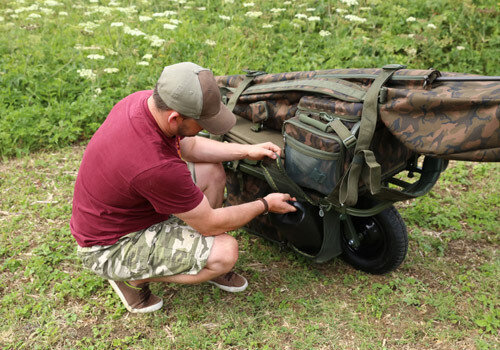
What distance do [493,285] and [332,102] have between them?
5.71ft

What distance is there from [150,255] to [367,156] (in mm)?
1401

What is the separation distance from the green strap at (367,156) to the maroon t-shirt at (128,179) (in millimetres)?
861

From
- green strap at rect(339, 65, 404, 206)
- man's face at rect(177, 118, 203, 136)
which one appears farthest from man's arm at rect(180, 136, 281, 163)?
green strap at rect(339, 65, 404, 206)

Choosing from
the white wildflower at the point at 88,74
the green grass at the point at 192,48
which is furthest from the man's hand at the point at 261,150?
the white wildflower at the point at 88,74

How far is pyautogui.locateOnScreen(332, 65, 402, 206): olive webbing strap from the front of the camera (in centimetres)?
245

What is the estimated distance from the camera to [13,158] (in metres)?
4.71

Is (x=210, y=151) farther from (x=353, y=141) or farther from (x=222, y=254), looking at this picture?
(x=353, y=141)

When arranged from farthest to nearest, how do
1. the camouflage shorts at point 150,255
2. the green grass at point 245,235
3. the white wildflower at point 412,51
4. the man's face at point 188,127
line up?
1. the white wildflower at point 412,51
2. the green grass at point 245,235
3. the camouflage shorts at point 150,255
4. the man's face at point 188,127

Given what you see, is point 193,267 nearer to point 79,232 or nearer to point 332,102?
point 79,232

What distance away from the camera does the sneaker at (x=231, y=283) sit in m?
3.11

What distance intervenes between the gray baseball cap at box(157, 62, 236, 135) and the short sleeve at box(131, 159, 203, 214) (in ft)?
0.96

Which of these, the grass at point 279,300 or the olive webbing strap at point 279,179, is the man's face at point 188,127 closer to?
the olive webbing strap at point 279,179

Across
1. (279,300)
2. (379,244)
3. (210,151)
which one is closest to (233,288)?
(279,300)

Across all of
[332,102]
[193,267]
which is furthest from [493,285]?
[193,267]
